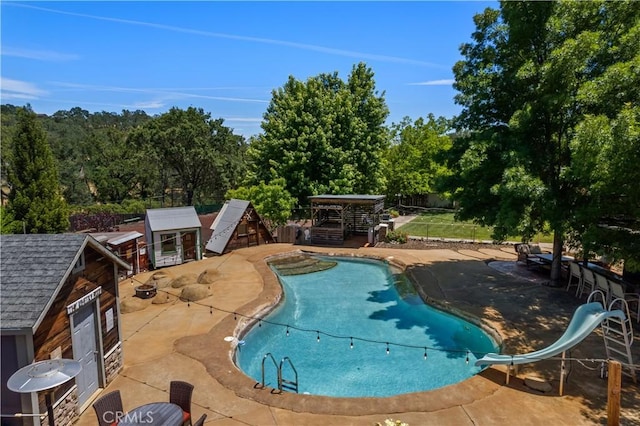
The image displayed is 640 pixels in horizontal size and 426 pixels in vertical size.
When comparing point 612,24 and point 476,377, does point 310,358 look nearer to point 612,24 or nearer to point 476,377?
point 476,377

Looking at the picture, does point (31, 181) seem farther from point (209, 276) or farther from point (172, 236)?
point (209, 276)

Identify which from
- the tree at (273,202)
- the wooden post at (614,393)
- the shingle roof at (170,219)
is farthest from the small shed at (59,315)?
the tree at (273,202)

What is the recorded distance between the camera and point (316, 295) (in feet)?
53.9

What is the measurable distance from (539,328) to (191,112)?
41.0 metres

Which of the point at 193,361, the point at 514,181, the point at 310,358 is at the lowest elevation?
the point at 310,358

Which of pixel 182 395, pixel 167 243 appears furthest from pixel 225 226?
pixel 182 395

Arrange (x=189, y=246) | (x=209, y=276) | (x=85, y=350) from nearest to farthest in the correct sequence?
(x=85, y=350) → (x=209, y=276) → (x=189, y=246)

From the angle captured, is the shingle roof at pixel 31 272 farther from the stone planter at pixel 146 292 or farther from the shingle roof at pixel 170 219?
the shingle roof at pixel 170 219

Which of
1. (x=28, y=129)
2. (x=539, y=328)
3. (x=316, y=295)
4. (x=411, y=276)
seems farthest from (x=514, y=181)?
(x=28, y=129)

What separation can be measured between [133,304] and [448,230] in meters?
21.3

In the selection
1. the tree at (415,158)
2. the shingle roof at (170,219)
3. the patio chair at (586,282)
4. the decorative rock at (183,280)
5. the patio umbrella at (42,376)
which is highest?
the tree at (415,158)

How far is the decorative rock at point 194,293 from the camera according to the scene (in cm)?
1426

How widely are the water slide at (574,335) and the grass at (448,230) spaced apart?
13774 mm

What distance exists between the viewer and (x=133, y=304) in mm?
13602
